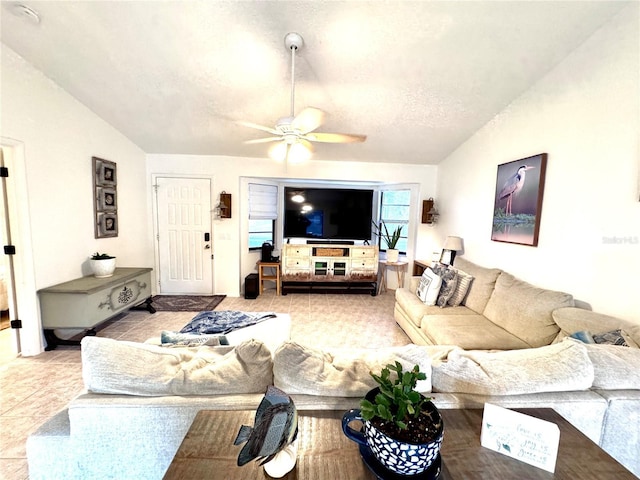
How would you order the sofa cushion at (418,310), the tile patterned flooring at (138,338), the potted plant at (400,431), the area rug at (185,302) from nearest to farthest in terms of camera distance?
1. the potted plant at (400,431)
2. the tile patterned flooring at (138,338)
3. the sofa cushion at (418,310)
4. the area rug at (185,302)

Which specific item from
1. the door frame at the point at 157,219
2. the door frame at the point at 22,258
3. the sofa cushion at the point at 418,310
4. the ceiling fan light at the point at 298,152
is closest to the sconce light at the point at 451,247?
the sofa cushion at the point at 418,310

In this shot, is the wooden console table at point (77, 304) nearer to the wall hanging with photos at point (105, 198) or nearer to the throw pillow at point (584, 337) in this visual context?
the wall hanging with photos at point (105, 198)

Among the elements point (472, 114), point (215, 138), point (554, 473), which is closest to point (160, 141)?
point (215, 138)

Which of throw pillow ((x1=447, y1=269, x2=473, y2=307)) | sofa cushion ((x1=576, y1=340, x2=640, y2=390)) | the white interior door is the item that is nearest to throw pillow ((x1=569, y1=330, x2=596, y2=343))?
sofa cushion ((x1=576, y1=340, x2=640, y2=390))

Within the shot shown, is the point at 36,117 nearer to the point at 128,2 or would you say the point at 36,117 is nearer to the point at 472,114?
the point at 128,2

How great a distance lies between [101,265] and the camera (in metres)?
3.20

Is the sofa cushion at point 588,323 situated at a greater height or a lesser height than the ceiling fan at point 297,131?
lesser

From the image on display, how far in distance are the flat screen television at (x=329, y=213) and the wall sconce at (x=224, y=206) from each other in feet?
3.48

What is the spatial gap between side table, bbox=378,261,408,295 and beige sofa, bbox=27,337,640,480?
3.65m

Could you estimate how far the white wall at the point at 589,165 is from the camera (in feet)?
6.31

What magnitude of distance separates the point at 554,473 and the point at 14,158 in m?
4.09

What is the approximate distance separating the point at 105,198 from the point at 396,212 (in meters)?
4.60

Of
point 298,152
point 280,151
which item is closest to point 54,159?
point 280,151

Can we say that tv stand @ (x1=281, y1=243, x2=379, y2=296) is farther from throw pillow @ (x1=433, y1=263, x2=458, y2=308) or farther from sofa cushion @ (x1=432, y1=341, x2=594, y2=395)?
sofa cushion @ (x1=432, y1=341, x2=594, y2=395)
